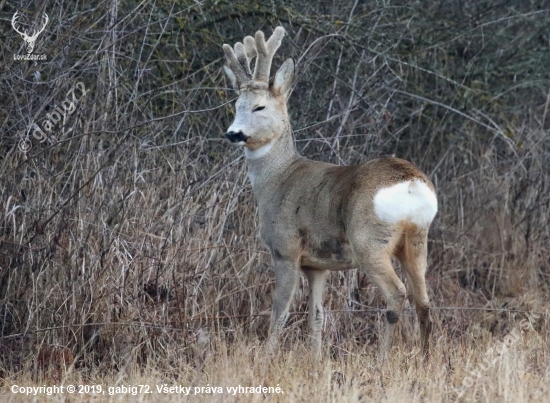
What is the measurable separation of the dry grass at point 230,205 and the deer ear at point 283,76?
20.7 inches

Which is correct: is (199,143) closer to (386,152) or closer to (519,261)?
(386,152)

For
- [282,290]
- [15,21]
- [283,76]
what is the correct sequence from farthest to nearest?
[15,21] < [283,76] < [282,290]

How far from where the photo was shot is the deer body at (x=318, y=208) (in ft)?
20.6

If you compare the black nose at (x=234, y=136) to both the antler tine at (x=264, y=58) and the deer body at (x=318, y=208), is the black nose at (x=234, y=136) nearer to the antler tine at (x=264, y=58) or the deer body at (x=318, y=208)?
the deer body at (x=318, y=208)

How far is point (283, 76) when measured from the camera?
736 centimetres

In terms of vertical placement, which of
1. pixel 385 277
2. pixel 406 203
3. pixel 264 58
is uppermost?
pixel 264 58

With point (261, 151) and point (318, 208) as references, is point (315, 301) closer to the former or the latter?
point (318, 208)

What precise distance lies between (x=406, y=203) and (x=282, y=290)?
4.04 feet

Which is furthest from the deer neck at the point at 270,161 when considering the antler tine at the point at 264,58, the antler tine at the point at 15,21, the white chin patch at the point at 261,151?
the antler tine at the point at 15,21

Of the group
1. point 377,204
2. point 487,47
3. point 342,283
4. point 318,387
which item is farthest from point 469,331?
point 487,47

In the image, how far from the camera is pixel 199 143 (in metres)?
8.59

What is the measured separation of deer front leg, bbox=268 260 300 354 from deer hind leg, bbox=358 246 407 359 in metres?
0.69

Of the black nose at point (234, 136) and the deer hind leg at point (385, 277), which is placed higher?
the black nose at point (234, 136)

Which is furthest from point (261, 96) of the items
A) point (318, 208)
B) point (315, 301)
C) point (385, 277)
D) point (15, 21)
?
point (15, 21)
